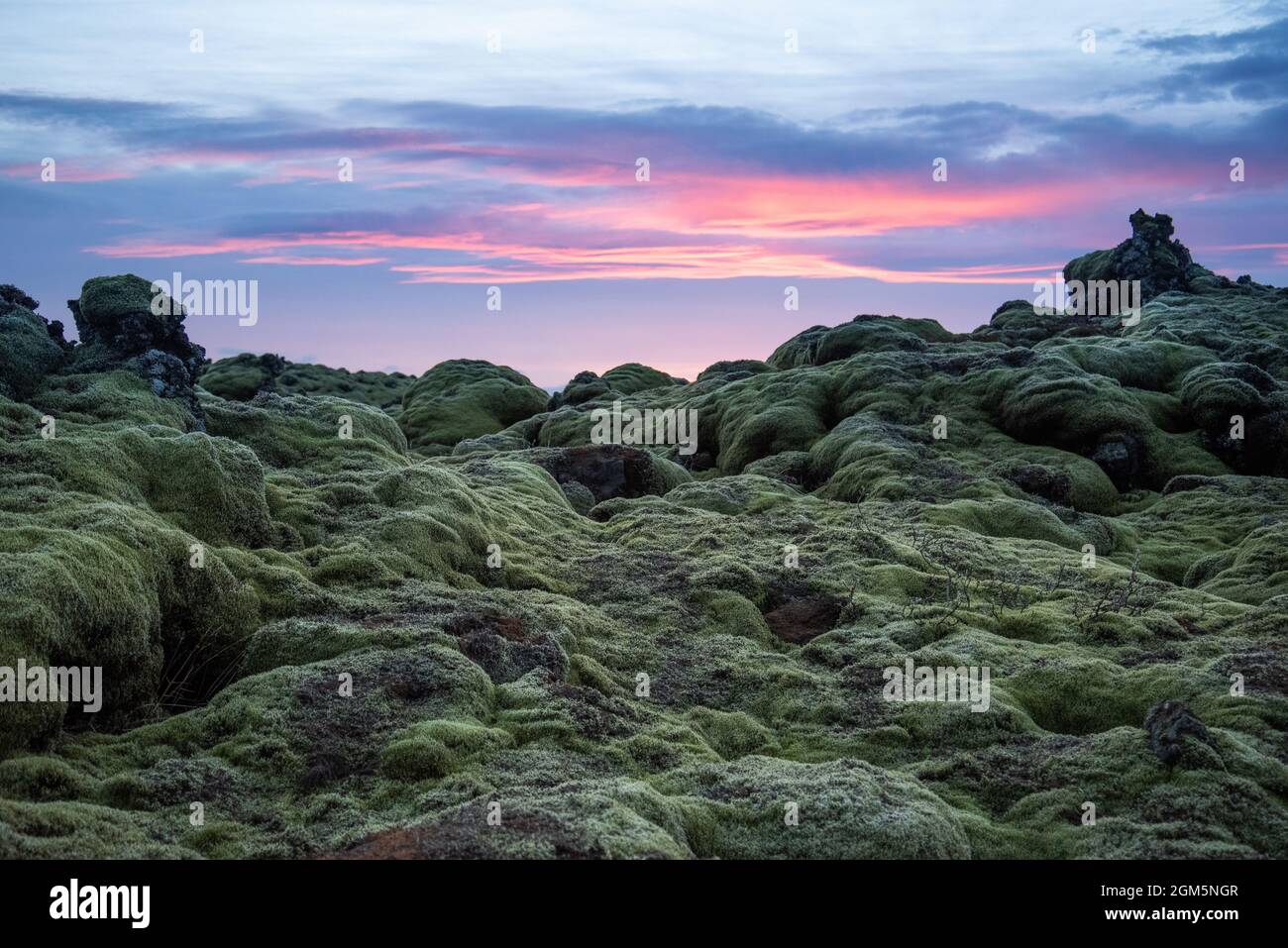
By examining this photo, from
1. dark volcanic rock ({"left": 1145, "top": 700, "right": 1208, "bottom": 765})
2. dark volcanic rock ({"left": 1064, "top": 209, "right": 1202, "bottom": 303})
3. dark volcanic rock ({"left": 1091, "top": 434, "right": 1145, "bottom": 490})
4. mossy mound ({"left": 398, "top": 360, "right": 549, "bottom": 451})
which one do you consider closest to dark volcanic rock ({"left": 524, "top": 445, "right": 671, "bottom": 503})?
dark volcanic rock ({"left": 1091, "top": 434, "right": 1145, "bottom": 490})

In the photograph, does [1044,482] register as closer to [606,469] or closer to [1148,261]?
[606,469]

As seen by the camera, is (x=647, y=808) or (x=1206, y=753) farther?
(x=1206, y=753)

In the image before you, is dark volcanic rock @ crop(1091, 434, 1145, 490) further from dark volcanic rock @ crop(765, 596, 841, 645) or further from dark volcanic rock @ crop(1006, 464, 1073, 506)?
dark volcanic rock @ crop(765, 596, 841, 645)

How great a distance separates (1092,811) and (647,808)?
613 centimetres

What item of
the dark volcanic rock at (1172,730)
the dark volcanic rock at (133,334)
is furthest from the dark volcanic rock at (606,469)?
the dark volcanic rock at (1172,730)

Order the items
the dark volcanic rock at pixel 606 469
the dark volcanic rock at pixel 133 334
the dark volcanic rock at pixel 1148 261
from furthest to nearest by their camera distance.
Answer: the dark volcanic rock at pixel 1148 261
the dark volcanic rock at pixel 606 469
the dark volcanic rock at pixel 133 334

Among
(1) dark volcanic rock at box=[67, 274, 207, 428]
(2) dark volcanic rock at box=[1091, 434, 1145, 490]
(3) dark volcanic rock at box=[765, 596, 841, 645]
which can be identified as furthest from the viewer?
(2) dark volcanic rock at box=[1091, 434, 1145, 490]

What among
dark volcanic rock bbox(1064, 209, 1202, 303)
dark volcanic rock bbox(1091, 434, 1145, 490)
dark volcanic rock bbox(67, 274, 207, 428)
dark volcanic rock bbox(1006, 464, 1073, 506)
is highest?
dark volcanic rock bbox(1064, 209, 1202, 303)

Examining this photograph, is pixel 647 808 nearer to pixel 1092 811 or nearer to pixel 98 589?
pixel 1092 811

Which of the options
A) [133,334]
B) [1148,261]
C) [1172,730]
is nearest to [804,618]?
[1172,730]

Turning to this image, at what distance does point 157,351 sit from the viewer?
27.2 meters

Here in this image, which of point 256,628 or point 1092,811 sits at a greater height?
point 256,628

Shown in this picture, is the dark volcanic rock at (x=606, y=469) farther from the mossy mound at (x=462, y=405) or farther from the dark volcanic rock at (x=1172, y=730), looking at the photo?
the mossy mound at (x=462, y=405)

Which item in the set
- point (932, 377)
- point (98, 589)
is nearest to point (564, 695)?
point (98, 589)
